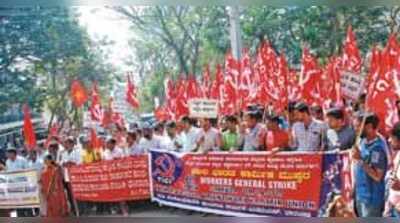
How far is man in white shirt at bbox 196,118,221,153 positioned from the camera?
8.48 feet

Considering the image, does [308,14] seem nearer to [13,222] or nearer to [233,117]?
[233,117]

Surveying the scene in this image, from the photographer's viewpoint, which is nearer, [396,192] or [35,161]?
[396,192]

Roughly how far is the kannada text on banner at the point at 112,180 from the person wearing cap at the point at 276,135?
60 centimetres

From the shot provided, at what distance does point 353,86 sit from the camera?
250 centimetres

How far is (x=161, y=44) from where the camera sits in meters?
2.58

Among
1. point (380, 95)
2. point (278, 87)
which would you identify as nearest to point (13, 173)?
point (278, 87)

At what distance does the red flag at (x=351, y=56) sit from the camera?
2500 millimetres

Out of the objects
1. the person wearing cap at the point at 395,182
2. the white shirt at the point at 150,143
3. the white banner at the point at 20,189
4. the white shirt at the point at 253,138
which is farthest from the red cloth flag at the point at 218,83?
the white banner at the point at 20,189

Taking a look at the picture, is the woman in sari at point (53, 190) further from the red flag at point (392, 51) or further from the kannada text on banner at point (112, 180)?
the red flag at point (392, 51)

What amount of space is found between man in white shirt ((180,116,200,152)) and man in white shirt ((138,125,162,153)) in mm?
118

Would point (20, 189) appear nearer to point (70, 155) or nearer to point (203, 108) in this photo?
point (70, 155)

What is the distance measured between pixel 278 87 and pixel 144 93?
0.64 m

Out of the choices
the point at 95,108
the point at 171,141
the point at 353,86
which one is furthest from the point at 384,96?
the point at 95,108

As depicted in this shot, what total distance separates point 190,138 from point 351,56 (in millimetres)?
843
